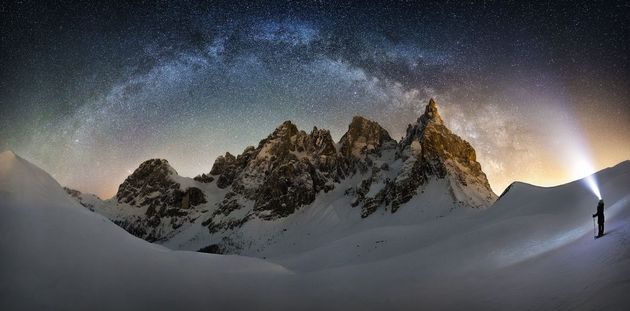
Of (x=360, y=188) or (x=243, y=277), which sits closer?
(x=243, y=277)

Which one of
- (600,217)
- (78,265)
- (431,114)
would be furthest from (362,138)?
(78,265)

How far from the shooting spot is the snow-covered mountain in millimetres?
93231

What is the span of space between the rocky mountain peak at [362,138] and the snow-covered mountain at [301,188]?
1.19 feet

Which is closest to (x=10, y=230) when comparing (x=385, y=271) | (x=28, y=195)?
(x=28, y=195)

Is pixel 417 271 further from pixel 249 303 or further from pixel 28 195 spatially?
pixel 28 195

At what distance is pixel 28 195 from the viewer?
54.4 feet

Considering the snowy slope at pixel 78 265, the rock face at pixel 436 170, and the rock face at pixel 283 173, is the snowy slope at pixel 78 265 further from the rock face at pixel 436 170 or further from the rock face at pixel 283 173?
the rock face at pixel 283 173

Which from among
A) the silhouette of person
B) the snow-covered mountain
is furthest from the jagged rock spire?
the silhouette of person

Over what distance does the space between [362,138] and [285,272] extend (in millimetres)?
114356

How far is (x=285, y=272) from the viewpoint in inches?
979

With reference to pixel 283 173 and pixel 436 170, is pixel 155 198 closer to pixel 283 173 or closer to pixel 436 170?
pixel 283 173

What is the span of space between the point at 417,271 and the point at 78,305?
1794cm

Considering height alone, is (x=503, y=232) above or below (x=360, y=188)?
below

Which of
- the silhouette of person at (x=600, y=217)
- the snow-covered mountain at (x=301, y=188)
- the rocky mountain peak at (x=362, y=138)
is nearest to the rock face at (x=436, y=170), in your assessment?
the snow-covered mountain at (x=301, y=188)
